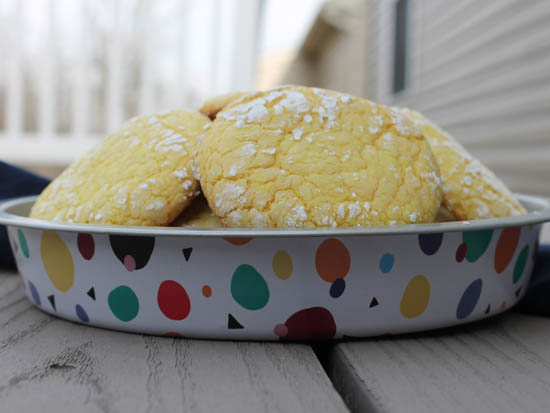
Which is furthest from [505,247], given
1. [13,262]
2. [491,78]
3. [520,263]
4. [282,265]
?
[491,78]

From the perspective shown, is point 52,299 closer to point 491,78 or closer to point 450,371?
point 450,371

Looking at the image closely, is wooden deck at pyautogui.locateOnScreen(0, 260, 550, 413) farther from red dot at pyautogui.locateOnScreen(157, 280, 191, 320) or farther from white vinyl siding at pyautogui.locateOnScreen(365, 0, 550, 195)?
white vinyl siding at pyautogui.locateOnScreen(365, 0, 550, 195)

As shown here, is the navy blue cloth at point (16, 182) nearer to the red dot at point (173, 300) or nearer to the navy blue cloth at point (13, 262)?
the navy blue cloth at point (13, 262)

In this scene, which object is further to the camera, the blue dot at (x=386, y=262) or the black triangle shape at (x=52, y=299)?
the black triangle shape at (x=52, y=299)

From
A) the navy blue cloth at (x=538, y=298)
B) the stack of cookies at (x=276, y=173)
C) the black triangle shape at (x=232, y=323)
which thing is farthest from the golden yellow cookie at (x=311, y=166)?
the navy blue cloth at (x=538, y=298)

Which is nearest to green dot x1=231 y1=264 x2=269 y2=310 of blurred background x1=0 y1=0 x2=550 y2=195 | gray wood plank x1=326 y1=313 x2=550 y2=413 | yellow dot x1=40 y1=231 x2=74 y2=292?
gray wood plank x1=326 y1=313 x2=550 y2=413

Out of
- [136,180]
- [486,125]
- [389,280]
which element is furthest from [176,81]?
[389,280]
